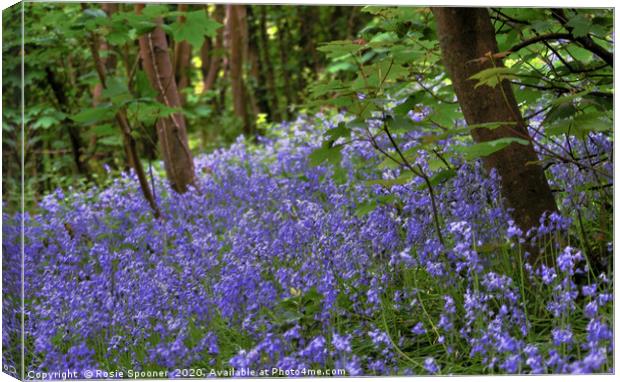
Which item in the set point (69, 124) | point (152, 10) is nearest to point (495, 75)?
point (152, 10)

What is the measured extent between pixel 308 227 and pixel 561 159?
1014 mm

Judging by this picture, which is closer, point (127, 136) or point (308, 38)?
point (127, 136)

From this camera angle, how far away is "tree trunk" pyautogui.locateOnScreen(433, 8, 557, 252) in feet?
9.64

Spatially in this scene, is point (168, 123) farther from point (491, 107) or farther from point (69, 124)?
point (491, 107)

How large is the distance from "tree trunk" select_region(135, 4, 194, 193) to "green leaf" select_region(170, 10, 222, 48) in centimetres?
136

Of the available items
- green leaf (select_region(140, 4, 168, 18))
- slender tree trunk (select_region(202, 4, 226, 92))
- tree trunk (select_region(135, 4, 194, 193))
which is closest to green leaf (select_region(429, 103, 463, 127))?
green leaf (select_region(140, 4, 168, 18))

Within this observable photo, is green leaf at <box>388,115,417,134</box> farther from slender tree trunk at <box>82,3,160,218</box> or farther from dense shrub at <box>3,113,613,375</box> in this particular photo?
slender tree trunk at <box>82,3,160,218</box>

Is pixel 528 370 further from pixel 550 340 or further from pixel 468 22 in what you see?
pixel 468 22

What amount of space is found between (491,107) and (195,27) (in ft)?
5.31

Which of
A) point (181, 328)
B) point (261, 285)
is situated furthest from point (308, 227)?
point (181, 328)

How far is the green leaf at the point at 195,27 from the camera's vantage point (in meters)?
3.78

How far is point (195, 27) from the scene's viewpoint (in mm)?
3881

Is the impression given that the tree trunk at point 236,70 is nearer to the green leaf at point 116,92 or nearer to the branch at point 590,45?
the green leaf at point 116,92

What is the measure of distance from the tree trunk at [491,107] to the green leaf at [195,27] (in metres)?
1.26
